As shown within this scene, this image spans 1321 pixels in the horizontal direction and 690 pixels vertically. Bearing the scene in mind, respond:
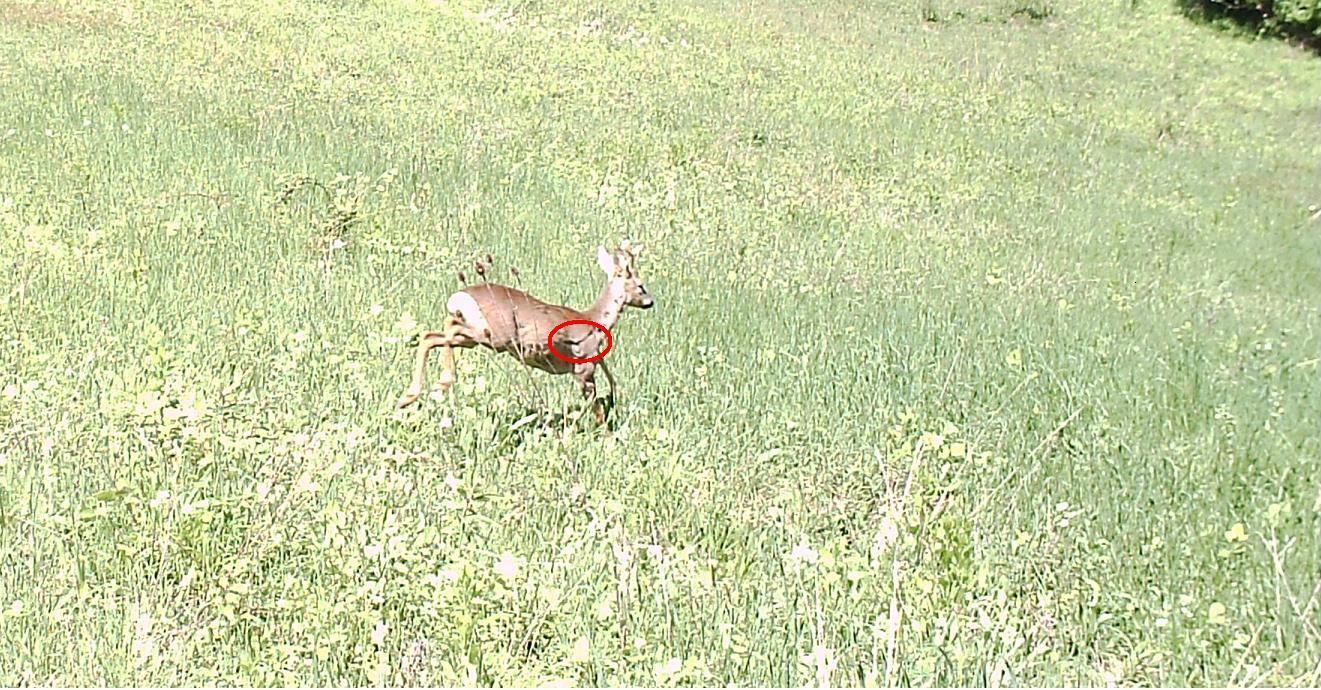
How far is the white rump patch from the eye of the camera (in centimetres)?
479

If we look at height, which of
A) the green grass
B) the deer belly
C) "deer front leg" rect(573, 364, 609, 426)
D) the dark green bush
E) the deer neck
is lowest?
the dark green bush

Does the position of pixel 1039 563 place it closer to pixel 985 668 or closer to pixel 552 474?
pixel 985 668

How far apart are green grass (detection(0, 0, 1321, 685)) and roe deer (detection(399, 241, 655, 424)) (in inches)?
6.8

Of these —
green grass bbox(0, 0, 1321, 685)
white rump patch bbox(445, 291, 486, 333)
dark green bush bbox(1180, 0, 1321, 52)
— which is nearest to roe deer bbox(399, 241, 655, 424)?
white rump patch bbox(445, 291, 486, 333)

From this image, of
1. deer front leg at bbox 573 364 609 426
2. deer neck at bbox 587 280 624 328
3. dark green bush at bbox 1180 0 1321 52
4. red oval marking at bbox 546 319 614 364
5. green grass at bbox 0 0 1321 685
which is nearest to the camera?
A: green grass at bbox 0 0 1321 685

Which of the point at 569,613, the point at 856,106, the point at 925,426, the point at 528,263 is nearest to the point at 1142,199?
Answer: the point at 856,106

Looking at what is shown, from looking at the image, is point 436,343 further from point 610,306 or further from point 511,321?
point 610,306

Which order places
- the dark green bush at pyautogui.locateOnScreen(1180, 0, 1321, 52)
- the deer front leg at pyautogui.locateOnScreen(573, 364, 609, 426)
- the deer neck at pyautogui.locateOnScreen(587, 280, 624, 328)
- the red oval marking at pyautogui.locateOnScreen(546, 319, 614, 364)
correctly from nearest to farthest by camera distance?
the red oval marking at pyautogui.locateOnScreen(546, 319, 614, 364)
the deer front leg at pyautogui.locateOnScreen(573, 364, 609, 426)
the deer neck at pyautogui.locateOnScreen(587, 280, 624, 328)
the dark green bush at pyautogui.locateOnScreen(1180, 0, 1321, 52)

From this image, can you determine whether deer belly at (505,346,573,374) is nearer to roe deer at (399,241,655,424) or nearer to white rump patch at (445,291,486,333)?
roe deer at (399,241,655,424)

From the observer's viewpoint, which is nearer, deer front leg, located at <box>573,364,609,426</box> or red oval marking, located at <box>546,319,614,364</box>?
red oval marking, located at <box>546,319,614,364</box>

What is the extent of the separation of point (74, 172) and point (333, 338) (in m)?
4.01

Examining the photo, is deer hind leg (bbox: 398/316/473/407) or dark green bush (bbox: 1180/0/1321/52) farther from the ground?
deer hind leg (bbox: 398/316/473/407)

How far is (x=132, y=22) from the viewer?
15852 millimetres

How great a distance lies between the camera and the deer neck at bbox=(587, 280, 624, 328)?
5054 mm
